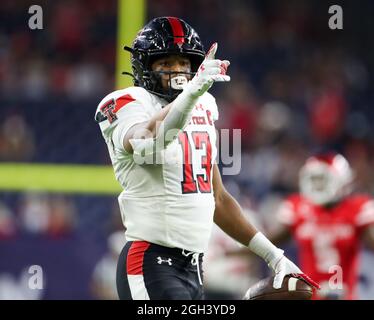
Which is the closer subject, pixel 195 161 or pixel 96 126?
pixel 195 161

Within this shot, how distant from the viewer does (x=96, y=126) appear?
6.54 m

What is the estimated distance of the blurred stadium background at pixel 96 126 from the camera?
6094mm

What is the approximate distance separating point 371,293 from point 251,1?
369 centimetres

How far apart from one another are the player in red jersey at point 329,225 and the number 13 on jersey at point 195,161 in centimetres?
191

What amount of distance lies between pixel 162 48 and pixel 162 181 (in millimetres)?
437

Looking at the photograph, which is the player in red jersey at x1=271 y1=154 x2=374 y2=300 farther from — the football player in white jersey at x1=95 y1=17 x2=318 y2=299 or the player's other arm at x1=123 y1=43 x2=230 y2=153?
the player's other arm at x1=123 y1=43 x2=230 y2=153

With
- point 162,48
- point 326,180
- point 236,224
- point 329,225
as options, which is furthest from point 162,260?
point 326,180

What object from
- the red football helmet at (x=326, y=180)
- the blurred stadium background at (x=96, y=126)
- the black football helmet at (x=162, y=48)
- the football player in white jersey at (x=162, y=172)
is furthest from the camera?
the blurred stadium background at (x=96, y=126)

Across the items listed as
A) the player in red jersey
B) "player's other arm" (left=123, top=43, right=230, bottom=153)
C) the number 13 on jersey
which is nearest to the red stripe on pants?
the number 13 on jersey

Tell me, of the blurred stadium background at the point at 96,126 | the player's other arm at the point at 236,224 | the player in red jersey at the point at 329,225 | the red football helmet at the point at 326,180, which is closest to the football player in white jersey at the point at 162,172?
the player's other arm at the point at 236,224

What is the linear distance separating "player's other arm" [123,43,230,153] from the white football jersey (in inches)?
4.2

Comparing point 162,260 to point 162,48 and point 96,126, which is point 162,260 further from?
point 96,126

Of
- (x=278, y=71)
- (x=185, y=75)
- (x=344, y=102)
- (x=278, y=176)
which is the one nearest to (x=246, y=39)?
(x=278, y=71)

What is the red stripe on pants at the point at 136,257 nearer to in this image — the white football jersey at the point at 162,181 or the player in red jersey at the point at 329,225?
the white football jersey at the point at 162,181
